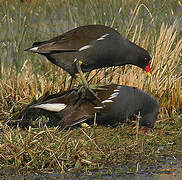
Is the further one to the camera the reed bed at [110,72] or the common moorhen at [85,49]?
the common moorhen at [85,49]

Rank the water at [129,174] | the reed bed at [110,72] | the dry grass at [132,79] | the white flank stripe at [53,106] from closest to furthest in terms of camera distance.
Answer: the water at [129,174] < the reed bed at [110,72] < the white flank stripe at [53,106] < the dry grass at [132,79]

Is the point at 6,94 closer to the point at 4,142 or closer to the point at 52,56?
the point at 52,56

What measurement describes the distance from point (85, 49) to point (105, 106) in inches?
26.5

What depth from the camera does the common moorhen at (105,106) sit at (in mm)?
6137

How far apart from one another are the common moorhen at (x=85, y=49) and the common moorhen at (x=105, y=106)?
10.3 inches

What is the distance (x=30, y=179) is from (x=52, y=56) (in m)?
2.06

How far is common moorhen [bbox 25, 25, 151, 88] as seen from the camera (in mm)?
6160

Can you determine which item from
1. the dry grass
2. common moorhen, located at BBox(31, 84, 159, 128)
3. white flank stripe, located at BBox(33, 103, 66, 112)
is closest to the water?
common moorhen, located at BBox(31, 84, 159, 128)

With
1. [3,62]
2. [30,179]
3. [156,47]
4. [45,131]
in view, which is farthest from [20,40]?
[30,179]

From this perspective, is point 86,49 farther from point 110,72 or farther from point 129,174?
point 129,174

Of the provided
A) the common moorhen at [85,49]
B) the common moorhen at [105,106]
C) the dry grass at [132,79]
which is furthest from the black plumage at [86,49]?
the dry grass at [132,79]

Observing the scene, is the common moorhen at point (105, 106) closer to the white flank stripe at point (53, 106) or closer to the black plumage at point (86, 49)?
the white flank stripe at point (53, 106)

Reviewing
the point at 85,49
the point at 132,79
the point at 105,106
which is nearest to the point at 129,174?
the point at 105,106

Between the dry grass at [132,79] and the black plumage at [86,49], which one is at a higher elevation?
the black plumage at [86,49]
